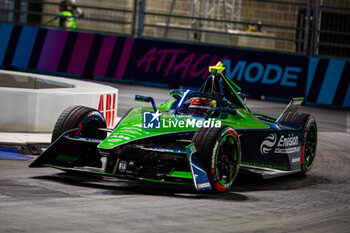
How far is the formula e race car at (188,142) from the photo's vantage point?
27.3ft

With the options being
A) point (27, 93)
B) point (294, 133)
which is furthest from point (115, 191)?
point (27, 93)

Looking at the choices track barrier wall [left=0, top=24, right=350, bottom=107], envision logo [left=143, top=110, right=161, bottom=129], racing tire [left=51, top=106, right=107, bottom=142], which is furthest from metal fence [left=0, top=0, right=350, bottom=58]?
envision logo [left=143, top=110, right=161, bottom=129]

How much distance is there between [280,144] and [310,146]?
1271mm

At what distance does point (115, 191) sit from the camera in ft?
27.3

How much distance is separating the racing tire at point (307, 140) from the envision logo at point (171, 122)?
6.86 ft

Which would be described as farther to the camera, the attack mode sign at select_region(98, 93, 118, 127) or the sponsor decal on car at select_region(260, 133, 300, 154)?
the attack mode sign at select_region(98, 93, 118, 127)

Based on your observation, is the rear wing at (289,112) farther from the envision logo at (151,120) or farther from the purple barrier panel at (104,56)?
the purple barrier panel at (104,56)

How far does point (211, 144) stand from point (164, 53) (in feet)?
48.6

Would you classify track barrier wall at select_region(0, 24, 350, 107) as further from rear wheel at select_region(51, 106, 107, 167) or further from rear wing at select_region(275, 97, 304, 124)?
rear wheel at select_region(51, 106, 107, 167)

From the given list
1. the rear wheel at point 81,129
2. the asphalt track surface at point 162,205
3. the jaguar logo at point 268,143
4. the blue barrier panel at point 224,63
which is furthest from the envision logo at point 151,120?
the blue barrier panel at point 224,63

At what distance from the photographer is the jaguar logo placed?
960cm

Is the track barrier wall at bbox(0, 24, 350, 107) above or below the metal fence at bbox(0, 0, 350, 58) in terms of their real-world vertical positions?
below

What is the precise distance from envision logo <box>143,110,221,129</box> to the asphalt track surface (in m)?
0.73

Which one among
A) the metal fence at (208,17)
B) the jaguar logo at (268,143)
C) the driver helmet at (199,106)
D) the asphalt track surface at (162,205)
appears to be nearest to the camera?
the asphalt track surface at (162,205)
